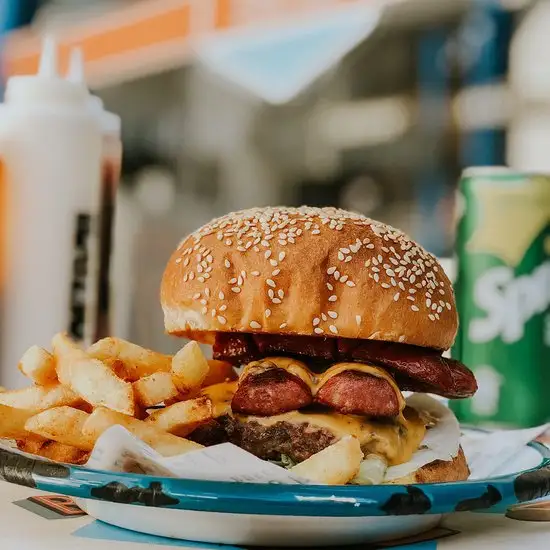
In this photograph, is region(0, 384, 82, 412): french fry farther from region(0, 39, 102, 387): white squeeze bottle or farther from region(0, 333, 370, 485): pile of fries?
region(0, 39, 102, 387): white squeeze bottle

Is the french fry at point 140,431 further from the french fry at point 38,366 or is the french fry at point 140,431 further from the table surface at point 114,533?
the french fry at point 38,366

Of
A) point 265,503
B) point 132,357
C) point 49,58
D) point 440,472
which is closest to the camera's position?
point 265,503

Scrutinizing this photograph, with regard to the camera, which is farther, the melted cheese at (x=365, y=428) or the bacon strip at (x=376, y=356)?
the bacon strip at (x=376, y=356)

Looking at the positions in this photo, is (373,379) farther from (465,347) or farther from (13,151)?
(13,151)

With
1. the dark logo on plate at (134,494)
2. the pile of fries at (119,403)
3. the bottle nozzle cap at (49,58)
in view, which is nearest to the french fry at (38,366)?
the pile of fries at (119,403)

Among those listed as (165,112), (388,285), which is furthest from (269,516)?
(165,112)

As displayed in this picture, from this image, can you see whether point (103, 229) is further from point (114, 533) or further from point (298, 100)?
point (298, 100)

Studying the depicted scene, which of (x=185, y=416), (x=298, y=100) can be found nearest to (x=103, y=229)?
(x=185, y=416)
